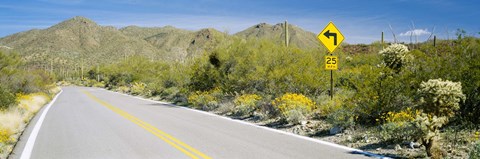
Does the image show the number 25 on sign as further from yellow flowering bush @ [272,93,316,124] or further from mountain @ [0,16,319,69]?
mountain @ [0,16,319,69]

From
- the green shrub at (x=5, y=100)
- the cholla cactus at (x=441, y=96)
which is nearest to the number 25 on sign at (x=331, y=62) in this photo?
the cholla cactus at (x=441, y=96)

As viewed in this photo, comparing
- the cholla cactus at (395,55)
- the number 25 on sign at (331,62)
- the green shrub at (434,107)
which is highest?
the cholla cactus at (395,55)

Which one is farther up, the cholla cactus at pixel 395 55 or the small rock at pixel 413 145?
the cholla cactus at pixel 395 55

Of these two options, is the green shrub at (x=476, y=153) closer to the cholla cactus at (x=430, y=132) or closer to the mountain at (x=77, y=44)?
the cholla cactus at (x=430, y=132)

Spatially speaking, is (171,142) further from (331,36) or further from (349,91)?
(331,36)

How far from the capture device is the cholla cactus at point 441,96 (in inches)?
305

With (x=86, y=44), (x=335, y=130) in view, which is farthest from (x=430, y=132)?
(x=86, y=44)

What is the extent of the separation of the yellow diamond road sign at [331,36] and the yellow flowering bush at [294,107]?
8.16 ft

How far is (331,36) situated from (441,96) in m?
8.03

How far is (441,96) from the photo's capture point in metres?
7.79

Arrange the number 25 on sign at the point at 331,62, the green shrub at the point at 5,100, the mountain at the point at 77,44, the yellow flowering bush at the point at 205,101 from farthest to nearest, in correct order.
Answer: the mountain at the point at 77,44
the yellow flowering bush at the point at 205,101
the green shrub at the point at 5,100
the number 25 on sign at the point at 331,62

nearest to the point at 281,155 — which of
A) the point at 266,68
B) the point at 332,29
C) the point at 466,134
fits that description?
the point at 466,134

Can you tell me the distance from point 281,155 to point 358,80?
14.6 feet

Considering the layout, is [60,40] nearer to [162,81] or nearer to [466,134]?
[162,81]
